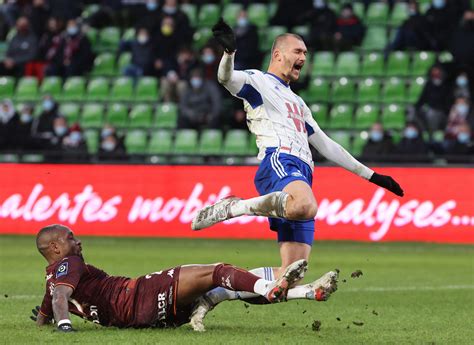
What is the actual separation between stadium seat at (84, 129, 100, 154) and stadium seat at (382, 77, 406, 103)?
18.3 feet

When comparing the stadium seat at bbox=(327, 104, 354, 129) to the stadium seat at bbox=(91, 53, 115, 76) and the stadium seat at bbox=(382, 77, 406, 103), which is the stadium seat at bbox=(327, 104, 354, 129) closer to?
the stadium seat at bbox=(382, 77, 406, 103)

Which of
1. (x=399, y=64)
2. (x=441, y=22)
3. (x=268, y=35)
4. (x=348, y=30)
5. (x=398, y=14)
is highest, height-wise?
(x=398, y=14)

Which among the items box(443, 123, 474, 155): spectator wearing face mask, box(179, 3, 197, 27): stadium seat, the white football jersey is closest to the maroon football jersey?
the white football jersey

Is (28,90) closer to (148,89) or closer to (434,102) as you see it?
(148,89)

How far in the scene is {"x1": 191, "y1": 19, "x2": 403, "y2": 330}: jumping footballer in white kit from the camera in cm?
815

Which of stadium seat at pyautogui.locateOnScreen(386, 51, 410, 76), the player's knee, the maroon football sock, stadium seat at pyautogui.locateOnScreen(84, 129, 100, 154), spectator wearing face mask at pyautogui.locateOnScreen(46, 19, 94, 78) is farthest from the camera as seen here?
spectator wearing face mask at pyautogui.locateOnScreen(46, 19, 94, 78)

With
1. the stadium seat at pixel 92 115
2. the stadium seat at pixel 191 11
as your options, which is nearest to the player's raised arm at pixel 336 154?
the stadium seat at pixel 92 115

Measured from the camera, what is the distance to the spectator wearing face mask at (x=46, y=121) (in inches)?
856

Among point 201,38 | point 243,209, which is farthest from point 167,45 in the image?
point 243,209

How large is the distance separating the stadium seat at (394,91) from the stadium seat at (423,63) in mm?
514

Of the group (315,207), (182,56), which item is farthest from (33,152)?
(315,207)

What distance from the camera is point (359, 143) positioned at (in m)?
21.0

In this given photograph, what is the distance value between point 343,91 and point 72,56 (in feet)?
18.8

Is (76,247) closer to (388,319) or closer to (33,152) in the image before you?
(388,319)
